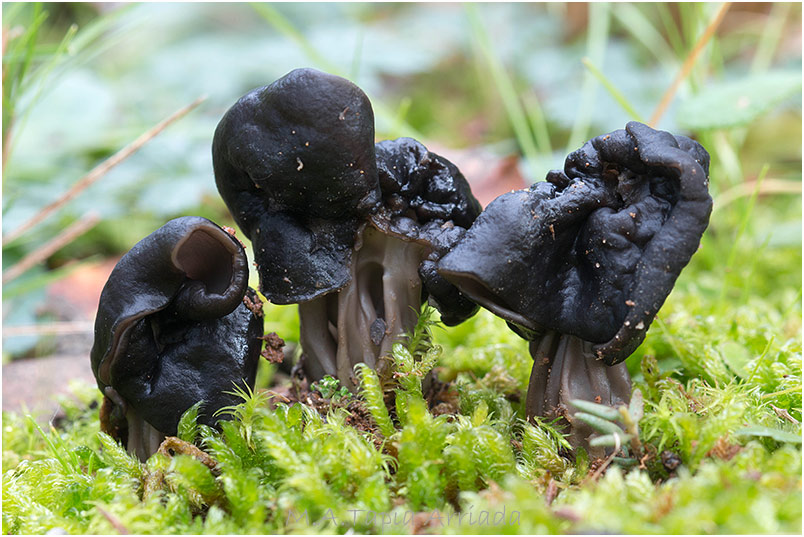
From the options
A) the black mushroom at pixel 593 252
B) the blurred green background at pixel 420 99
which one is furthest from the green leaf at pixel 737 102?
the black mushroom at pixel 593 252

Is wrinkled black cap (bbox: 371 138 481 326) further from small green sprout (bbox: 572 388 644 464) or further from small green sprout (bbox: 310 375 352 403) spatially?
small green sprout (bbox: 572 388 644 464)

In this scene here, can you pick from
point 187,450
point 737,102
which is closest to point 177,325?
point 187,450

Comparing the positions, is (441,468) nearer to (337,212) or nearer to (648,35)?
(337,212)

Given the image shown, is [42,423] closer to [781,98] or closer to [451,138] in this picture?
[781,98]

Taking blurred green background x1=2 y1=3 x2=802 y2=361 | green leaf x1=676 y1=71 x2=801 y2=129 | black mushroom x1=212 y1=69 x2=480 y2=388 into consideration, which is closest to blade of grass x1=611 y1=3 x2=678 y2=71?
blurred green background x1=2 y1=3 x2=802 y2=361

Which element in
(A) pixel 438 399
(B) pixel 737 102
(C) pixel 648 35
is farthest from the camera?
(C) pixel 648 35
